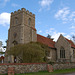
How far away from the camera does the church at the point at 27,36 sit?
1293 inches

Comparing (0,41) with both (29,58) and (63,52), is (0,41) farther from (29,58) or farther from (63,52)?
(29,58)

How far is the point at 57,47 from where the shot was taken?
37562 millimetres

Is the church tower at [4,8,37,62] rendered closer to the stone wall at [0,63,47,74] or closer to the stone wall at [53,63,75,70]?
the stone wall at [53,63,75,70]

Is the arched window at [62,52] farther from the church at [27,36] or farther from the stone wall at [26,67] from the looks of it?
the stone wall at [26,67]

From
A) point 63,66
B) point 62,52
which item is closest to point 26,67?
point 63,66

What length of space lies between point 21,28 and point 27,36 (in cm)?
268

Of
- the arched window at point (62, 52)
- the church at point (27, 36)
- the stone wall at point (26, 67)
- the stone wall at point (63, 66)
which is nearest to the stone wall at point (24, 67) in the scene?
the stone wall at point (26, 67)

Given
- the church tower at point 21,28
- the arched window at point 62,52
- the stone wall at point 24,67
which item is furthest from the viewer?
the arched window at point 62,52

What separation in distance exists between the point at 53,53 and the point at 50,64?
60.0ft

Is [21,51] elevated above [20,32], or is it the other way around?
[20,32]

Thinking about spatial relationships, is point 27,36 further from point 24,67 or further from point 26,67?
point 24,67

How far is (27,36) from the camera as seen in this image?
109 feet

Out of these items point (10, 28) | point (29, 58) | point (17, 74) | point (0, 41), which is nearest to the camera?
point (17, 74)

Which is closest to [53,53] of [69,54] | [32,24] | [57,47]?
[57,47]
